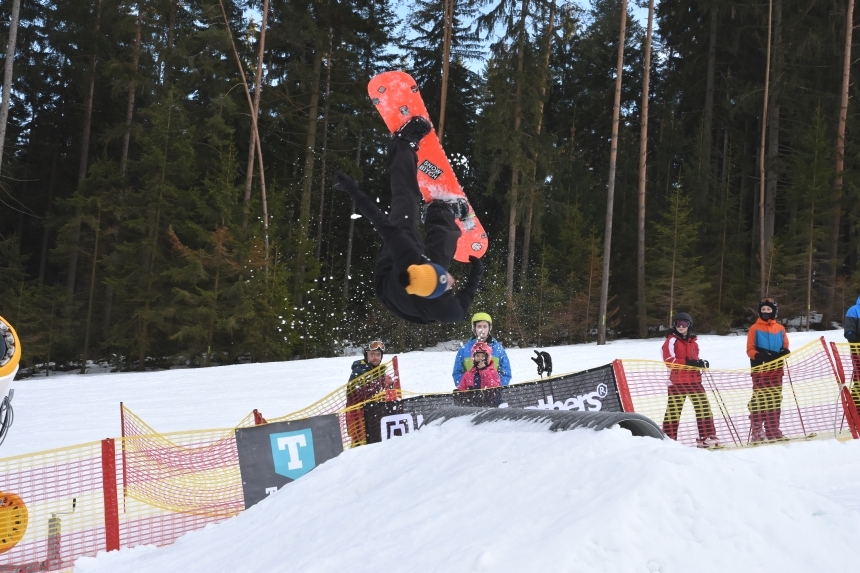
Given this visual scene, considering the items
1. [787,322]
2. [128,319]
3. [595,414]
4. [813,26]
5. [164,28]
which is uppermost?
[164,28]

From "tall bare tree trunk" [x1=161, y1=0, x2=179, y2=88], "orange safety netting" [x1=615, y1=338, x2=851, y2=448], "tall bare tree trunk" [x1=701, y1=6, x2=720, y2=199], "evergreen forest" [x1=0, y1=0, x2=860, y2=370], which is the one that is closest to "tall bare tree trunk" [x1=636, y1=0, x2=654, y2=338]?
"evergreen forest" [x1=0, y1=0, x2=860, y2=370]

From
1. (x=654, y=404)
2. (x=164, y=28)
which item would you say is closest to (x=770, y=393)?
(x=654, y=404)

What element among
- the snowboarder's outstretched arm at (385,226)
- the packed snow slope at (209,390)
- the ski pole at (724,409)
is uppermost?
the snowboarder's outstretched arm at (385,226)

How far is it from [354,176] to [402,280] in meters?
20.3

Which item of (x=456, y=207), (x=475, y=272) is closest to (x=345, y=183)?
(x=475, y=272)

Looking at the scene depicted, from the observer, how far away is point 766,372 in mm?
8117

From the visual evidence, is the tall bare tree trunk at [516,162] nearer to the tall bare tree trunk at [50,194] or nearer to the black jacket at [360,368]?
the black jacket at [360,368]

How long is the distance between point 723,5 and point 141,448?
27130 mm

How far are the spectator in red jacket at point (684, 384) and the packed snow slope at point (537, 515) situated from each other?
148 inches

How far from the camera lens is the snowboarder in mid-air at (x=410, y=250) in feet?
16.7

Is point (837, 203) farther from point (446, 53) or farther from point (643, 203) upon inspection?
point (446, 53)

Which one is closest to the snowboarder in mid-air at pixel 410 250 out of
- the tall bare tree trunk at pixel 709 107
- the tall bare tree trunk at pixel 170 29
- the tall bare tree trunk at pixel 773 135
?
the tall bare tree trunk at pixel 773 135

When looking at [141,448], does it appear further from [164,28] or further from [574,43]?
[574,43]

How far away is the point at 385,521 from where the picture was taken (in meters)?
3.59
